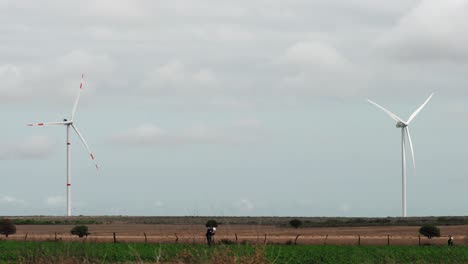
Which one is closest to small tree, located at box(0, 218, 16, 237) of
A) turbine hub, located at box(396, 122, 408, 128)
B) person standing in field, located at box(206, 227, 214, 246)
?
turbine hub, located at box(396, 122, 408, 128)

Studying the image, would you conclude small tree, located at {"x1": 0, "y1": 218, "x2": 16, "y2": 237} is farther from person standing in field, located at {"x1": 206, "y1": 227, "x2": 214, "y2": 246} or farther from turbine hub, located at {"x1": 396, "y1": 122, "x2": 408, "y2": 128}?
person standing in field, located at {"x1": 206, "y1": 227, "x2": 214, "y2": 246}

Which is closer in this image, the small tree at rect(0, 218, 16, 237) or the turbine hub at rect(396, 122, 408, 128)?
the small tree at rect(0, 218, 16, 237)

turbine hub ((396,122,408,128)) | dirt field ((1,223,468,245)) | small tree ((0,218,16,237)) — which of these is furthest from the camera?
turbine hub ((396,122,408,128))

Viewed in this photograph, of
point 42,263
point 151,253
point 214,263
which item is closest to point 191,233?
point 214,263

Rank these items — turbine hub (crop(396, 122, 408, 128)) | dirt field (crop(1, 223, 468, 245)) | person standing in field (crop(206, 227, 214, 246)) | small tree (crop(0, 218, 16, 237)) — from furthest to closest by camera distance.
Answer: turbine hub (crop(396, 122, 408, 128)) < small tree (crop(0, 218, 16, 237)) < dirt field (crop(1, 223, 468, 245)) < person standing in field (crop(206, 227, 214, 246))

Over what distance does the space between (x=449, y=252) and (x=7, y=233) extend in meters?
58.4

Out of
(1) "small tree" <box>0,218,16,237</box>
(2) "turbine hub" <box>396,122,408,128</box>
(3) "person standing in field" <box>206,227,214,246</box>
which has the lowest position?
(3) "person standing in field" <box>206,227,214,246</box>

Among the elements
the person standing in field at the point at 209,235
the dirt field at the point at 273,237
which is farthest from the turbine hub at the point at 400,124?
the person standing in field at the point at 209,235

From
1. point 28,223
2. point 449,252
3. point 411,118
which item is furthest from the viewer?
point 28,223

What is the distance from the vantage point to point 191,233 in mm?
30734

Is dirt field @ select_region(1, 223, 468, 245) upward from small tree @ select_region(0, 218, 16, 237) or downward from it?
downward

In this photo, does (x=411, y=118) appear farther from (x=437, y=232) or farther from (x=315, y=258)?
(x=315, y=258)

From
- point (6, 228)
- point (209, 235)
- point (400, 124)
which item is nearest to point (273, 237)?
point (400, 124)

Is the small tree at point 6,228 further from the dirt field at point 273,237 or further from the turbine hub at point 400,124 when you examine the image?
the turbine hub at point 400,124
